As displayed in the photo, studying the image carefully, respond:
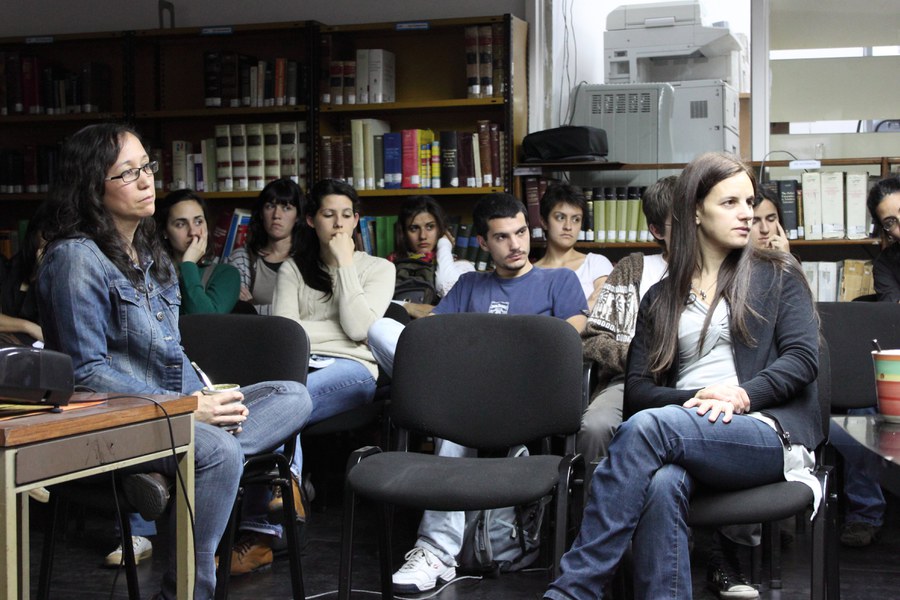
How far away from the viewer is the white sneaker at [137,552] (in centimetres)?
320

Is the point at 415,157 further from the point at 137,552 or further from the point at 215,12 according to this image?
the point at 137,552

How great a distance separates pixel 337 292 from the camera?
375 centimetres

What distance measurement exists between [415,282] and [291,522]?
2.06 m

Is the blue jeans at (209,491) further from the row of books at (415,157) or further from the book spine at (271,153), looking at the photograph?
the book spine at (271,153)

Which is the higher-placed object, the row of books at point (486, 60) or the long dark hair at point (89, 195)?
the row of books at point (486, 60)

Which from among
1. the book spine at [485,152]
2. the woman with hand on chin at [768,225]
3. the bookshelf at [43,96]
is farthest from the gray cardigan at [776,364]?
the bookshelf at [43,96]

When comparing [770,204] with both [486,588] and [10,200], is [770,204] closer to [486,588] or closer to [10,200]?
[486,588]

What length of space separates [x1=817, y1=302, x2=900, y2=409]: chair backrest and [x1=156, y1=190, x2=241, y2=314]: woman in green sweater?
218cm

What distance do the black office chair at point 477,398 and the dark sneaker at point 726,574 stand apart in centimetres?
51

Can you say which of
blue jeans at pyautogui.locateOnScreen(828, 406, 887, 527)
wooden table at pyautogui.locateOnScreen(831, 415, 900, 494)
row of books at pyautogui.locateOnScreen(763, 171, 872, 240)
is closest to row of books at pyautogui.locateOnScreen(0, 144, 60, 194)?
row of books at pyautogui.locateOnScreen(763, 171, 872, 240)

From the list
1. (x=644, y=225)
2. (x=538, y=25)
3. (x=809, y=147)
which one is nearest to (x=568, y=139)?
(x=644, y=225)

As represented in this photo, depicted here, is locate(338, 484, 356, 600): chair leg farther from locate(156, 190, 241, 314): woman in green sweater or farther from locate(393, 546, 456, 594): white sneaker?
locate(156, 190, 241, 314): woman in green sweater

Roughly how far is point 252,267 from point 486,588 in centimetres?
210

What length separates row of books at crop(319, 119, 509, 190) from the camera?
4996 mm
